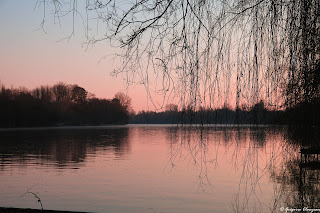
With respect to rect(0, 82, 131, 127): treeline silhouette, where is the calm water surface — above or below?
below

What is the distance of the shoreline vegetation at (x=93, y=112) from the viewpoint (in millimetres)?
2926

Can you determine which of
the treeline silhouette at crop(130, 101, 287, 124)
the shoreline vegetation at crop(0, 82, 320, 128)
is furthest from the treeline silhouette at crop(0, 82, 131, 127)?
the treeline silhouette at crop(130, 101, 287, 124)

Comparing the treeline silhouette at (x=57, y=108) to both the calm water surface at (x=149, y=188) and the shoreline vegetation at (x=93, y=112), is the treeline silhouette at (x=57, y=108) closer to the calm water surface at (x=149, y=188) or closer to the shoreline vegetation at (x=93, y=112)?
the shoreline vegetation at (x=93, y=112)

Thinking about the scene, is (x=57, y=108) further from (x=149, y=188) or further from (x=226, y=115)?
(x=226, y=115)

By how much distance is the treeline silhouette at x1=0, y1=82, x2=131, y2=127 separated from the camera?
85750mm

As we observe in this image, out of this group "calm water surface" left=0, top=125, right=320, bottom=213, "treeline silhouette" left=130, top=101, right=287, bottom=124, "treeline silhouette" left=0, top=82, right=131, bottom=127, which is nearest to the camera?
"treeline silhouette" left=130, top=101, right=287, bottom=124

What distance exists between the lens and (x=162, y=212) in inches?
453

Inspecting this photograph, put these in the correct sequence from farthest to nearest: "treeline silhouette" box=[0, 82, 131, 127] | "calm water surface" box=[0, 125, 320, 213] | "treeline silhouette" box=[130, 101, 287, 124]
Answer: "treeline silhouette" box=[0, 82, 131, 127]
"calm water surface" box=[0, 125, 320, 213]
"treeline silhouette" box=[130, 101, 287, 124]

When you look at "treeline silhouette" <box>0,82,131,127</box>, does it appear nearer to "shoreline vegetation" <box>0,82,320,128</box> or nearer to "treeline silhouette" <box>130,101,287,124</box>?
"shoreline vegetation" <box>0,82,320,128</box>

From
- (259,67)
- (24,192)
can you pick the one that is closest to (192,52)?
(259,67)

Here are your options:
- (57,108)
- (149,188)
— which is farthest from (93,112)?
(149,188)

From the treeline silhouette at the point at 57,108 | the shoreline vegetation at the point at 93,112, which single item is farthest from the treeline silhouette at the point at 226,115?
the treeline silhouette at the point at 57,108

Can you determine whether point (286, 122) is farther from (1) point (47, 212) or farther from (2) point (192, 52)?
(1) point (47, 212)

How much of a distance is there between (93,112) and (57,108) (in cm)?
2573
